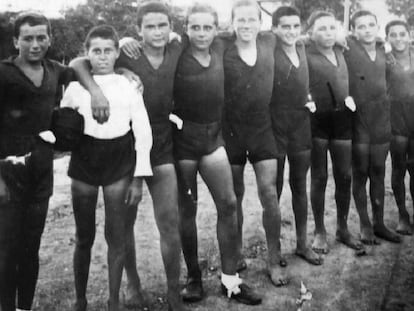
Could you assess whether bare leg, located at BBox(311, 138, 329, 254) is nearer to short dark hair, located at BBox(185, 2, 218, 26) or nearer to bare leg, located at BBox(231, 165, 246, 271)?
bare leg, located at BBox(231, 165, 246, 271)

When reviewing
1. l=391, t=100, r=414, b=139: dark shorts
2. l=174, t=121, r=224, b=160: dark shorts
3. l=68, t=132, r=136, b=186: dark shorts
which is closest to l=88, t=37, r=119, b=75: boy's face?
l=68, t=132, r=136, b=186: dark shorts

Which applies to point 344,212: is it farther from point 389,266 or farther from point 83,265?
point 83,265

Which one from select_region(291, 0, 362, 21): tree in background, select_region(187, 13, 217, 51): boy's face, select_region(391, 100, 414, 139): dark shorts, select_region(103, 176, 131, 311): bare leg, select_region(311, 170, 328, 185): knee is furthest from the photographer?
select_region(291, 0, 362, 21): tree in background

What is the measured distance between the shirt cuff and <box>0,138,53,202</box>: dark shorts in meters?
0.57

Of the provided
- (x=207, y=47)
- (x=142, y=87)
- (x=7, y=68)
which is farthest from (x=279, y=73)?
(x=7, y=68)

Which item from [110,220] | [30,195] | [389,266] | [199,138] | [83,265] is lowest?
[389,266]

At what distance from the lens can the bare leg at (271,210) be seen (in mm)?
4371

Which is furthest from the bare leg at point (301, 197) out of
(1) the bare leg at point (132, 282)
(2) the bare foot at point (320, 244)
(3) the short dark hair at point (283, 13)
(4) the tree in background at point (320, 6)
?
(4) the tree in background at point (320, 6)

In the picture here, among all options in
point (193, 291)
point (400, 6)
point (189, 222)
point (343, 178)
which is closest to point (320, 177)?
point (343, 178)

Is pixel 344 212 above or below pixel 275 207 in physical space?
below

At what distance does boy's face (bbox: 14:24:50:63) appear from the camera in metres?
3.31

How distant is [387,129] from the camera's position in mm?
5191

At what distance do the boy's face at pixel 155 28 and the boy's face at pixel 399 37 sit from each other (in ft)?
8.64

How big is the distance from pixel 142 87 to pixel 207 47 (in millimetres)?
664
